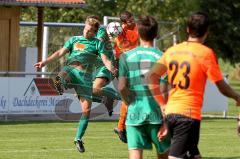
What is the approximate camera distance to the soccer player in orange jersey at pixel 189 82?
975cm

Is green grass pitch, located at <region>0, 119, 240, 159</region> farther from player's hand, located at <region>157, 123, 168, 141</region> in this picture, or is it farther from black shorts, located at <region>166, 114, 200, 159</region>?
black shorts, located at <region>166, 114, 200, 159</region>

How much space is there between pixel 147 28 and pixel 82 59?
229 inches

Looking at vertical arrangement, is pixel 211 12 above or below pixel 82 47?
below

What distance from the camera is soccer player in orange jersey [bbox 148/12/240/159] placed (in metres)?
9.75

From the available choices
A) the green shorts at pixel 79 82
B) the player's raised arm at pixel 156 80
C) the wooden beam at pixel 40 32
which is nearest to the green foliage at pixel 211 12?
the wooden beam at pixel 40 32

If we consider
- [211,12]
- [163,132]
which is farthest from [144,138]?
[211,12]

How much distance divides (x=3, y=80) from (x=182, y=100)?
46.8 ft

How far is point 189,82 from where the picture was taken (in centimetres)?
984

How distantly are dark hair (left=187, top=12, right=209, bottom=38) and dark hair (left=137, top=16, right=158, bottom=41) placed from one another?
494mm

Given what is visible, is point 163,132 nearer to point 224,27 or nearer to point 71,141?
point 71,141

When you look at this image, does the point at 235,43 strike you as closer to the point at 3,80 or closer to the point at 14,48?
the point at 14,48

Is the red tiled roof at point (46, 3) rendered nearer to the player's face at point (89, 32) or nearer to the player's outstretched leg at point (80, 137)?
the player's face at point (89, 32)

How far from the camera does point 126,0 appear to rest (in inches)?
2379

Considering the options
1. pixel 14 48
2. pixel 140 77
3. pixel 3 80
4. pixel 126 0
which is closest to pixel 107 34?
pixel 140 77
